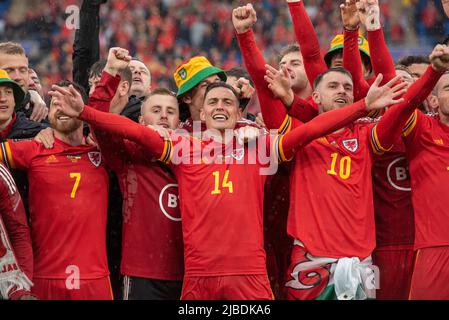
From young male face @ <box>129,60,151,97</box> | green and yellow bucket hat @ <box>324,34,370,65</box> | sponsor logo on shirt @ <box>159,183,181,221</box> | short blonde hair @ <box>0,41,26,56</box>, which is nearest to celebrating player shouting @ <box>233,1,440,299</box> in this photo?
sponsor logo on shirt @ <box>159,183,181,221</box>

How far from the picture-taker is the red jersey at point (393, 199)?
5.74 meters

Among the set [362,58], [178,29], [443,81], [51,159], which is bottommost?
[51,159]

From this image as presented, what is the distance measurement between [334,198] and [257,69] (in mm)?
957

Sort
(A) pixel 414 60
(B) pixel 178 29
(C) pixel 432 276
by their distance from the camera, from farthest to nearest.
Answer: (B) pixel 178 29
(A) pixel 414 60
(C) pixel 432 276

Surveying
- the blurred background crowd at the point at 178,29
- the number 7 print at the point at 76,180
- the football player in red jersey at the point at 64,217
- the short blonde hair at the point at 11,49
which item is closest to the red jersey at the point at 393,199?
the football player in red jersey at the point at 64,217

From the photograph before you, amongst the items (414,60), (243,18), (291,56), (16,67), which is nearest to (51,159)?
(16,67)

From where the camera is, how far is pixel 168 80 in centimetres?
1492

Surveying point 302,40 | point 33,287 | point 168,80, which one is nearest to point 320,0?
point 168,80

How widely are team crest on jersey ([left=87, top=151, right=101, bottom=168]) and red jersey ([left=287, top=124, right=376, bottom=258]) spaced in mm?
1186

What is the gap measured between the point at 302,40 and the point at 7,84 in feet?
6.23

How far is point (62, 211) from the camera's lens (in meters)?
5.41

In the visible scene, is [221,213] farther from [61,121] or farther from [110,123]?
[61,121]

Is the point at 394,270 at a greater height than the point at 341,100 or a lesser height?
lesser
